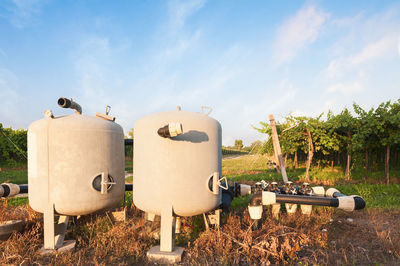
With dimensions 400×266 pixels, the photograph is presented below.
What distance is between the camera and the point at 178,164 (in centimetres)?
302

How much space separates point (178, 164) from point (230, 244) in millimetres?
1536

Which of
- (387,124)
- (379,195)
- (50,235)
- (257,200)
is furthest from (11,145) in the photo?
(387,124)

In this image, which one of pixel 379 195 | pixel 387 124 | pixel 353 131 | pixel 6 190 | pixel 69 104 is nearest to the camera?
pixel 69 104

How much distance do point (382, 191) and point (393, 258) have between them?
5.58 meters

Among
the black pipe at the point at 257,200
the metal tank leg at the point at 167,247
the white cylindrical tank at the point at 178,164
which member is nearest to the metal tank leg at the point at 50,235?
the white cylindrical tank at the point at 178,164

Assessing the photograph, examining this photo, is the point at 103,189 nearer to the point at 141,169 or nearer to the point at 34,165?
the point at 141,169

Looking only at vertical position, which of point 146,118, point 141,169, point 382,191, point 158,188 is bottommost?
point 382,191

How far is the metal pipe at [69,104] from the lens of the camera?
3695 millimetres

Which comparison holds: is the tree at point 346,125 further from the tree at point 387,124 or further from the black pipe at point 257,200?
the black pipe at point 257,200

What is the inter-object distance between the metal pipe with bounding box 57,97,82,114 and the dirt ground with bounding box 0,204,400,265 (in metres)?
2.27

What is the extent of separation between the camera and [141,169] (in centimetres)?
328

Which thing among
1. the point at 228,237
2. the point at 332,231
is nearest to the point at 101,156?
the point at 228,237

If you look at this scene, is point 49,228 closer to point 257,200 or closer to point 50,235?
point 50,235

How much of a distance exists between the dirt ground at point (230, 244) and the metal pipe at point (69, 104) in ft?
7.44
